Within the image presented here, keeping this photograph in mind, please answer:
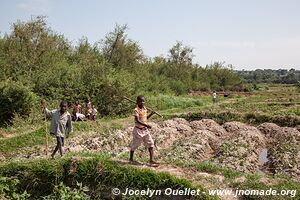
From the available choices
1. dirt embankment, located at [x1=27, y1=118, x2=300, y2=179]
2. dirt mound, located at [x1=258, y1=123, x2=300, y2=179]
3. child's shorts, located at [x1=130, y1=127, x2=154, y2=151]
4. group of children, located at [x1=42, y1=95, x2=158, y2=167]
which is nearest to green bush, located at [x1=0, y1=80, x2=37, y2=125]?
dirt embankment, located at [x1=27, y1=118, x2=300, y2=179]

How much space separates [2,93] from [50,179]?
944cm

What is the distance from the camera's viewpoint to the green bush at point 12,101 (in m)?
17.1

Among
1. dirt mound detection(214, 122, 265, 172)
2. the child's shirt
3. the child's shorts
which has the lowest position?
dirt mound detection(214, 122, 265, 172)

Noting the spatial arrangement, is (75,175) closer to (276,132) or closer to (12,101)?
(12,101)

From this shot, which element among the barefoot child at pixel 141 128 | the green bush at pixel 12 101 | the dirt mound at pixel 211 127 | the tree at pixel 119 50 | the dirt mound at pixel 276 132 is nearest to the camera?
the barefoot child at pixel 141 128

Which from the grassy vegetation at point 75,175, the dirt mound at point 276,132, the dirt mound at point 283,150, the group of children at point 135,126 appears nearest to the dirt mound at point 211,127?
the dirt mound at point 276,132

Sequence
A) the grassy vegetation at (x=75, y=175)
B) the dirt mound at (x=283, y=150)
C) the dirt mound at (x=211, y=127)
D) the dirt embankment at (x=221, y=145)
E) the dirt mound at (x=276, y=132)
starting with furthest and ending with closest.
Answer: the dirt mound at (x=211, y=127) < the dirt mound at (x=276, y=132) < the dirt embankment at (x=221, y=145) < the dirt mound at (x=283, y=150) < the grassy vegetation at (x=75, y=175)

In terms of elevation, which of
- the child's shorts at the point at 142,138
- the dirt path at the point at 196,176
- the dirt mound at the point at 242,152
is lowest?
the dirt mound at the point at 242,152

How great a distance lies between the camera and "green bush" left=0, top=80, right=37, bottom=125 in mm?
17078

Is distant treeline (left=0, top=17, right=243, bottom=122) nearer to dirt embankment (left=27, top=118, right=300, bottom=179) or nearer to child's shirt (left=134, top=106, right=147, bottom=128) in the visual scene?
dirt embankment (left=27, top=118, right=300, bottom=179)

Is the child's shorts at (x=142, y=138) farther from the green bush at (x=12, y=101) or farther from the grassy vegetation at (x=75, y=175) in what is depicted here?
the green bush at (x=12, y=101)

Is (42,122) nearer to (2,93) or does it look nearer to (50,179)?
(2,93)

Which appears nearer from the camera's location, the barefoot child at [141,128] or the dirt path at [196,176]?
the dirt path at [196,176]

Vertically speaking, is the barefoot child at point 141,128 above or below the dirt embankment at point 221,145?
above
